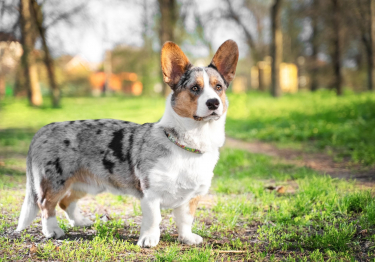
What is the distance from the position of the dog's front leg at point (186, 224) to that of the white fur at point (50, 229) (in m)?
1.17

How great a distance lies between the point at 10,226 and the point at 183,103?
2247 mm

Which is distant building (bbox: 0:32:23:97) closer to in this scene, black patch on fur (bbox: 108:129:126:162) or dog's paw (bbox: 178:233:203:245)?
black patch on fur (bbox: 108:129:126:162)

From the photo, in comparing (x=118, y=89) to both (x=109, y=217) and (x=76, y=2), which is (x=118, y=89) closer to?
(x=76, y=2)

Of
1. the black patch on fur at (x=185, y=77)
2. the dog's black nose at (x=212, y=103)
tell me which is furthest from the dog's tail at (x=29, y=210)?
the dog's black nose at (x=212, y=103)

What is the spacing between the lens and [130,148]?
11.5 feet

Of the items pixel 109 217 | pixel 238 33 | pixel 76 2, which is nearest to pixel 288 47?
pixel 238 33

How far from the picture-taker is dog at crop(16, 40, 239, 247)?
10.5ft

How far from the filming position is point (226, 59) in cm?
353

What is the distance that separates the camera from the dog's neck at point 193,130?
3271 millimetres

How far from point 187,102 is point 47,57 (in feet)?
30.4

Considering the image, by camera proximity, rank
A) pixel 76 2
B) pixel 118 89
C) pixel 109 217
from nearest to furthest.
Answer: pixel 109 217 < pixel 76 2 < pixel 118 89

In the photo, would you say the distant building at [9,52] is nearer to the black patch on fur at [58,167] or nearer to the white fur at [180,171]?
the black patch on fur at [58,167]

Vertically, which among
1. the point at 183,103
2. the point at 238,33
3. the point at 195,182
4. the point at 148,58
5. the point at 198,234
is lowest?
the point at 198,234

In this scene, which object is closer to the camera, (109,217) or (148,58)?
(109,217)
